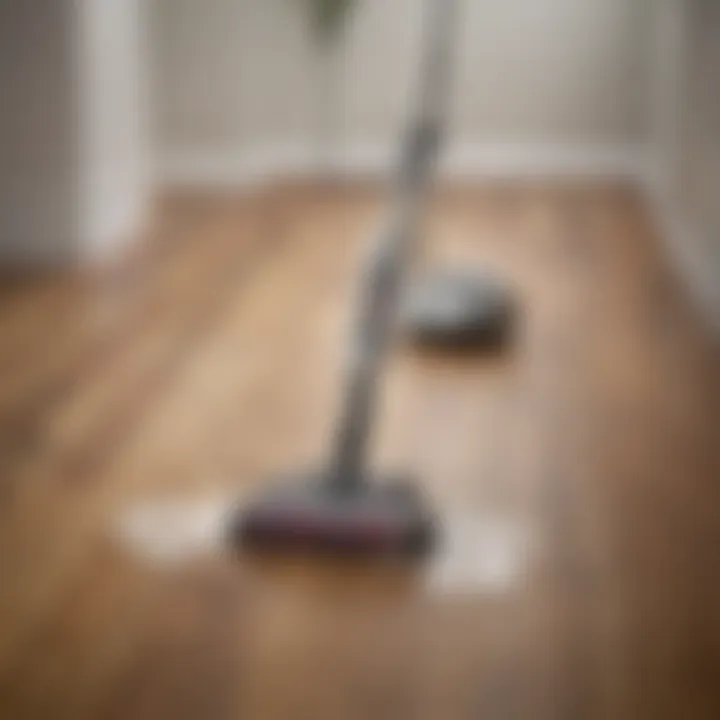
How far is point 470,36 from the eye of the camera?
4.82 m

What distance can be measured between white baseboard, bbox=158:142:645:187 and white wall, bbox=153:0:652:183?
11 millimetres

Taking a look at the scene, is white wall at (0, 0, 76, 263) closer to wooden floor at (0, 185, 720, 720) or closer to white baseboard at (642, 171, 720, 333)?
wooden floor at (0, 185, 720, 720)

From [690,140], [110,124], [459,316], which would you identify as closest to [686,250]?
[690,140]

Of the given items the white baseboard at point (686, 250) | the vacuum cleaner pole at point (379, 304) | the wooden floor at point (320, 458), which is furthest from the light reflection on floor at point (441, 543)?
the white baseboard at point (686, 250)

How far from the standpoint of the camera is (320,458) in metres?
2.19

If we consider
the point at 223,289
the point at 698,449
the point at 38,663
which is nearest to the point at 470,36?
the point at 223,289

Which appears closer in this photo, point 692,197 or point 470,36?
point 692,197

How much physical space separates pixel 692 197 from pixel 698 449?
4.22 feet

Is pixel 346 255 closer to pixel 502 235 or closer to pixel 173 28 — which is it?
pixel 502 235

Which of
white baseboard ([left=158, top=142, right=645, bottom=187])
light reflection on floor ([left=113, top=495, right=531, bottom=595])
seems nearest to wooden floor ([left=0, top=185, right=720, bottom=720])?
light reflection on floor ([left=113, top=495, right=531, bottom=595])

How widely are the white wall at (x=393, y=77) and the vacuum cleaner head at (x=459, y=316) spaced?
6.33 feet

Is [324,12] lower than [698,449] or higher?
higher

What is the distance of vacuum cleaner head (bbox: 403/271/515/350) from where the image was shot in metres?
2.84

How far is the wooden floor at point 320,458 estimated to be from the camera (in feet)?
4.99
